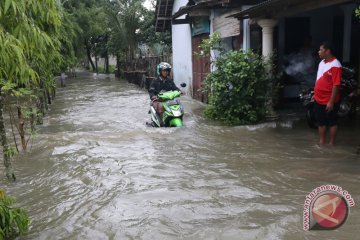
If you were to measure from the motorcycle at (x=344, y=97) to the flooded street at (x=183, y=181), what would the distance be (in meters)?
0.32

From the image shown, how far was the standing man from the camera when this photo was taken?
655cm

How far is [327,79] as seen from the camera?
6.70 meters

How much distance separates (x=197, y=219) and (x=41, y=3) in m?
2.64

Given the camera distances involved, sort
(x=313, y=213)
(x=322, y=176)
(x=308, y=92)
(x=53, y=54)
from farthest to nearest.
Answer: (x=308, y=92) < (x=53, y=54) < (x=322, y=176) < (x=313, y=213)

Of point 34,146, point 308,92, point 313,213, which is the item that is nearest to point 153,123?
point 34,146

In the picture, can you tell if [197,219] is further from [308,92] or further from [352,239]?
[308,92]

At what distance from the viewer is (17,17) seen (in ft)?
10.3

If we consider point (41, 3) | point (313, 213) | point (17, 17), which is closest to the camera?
point (17, 17)

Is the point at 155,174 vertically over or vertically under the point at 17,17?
under

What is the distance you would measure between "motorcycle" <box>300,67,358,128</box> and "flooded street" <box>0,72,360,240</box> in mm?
322

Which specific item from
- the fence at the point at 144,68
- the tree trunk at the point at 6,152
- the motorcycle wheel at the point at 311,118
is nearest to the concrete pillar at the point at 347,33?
the motorcycle wheel at the point at 311,118

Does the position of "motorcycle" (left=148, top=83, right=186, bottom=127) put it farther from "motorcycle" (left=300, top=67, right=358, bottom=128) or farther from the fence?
the fence

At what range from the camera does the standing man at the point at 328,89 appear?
6.55 metres
